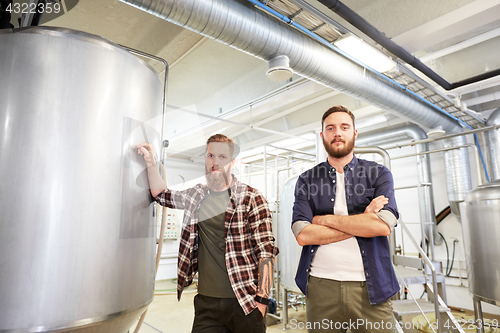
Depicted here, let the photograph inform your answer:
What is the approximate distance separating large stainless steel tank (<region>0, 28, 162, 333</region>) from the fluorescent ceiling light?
6.20 feet

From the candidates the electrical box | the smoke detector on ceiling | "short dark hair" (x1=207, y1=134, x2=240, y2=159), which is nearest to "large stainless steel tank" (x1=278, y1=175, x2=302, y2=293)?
the smoke detector on ceiling

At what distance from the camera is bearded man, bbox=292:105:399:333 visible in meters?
1.31

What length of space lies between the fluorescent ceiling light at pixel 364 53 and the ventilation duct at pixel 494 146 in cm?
265

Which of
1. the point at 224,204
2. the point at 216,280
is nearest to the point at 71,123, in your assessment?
the point at 224,204

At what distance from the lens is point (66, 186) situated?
1.19 m

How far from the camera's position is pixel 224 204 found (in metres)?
1.68

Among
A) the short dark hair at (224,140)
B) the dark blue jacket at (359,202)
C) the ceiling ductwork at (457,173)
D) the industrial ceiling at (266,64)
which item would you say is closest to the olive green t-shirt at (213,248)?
the short dark hair at (224,140)

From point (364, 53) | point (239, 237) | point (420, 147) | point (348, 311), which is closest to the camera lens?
point (348, 311)

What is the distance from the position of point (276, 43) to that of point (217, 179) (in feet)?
4.33

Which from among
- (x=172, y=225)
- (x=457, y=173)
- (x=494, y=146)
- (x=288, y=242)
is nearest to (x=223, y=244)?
(x=288, y=242)

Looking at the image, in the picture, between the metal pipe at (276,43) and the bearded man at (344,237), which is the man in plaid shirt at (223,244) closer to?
the bearded man at (344,237)

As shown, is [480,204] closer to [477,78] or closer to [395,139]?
[477,78]

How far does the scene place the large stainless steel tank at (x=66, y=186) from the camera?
44.2 inches

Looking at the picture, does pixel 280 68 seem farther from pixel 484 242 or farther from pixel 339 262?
pixel 484 242
